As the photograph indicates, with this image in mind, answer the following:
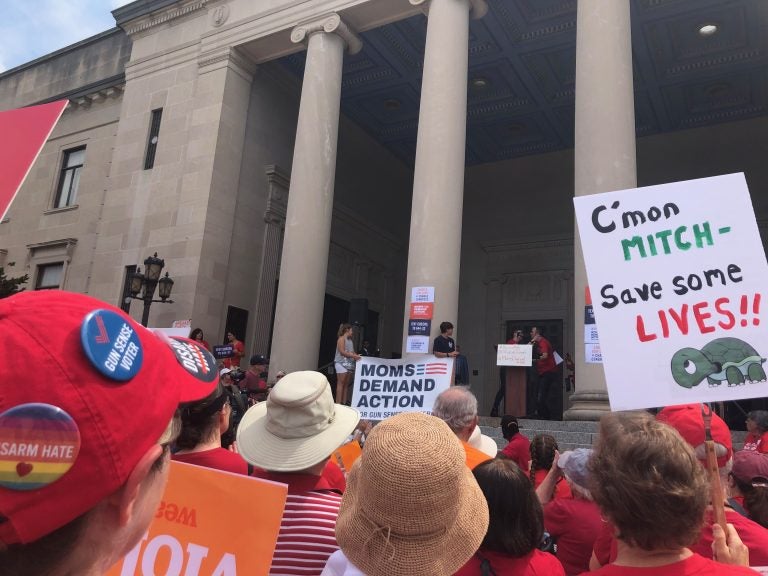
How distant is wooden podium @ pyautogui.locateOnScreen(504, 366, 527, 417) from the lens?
13164mm

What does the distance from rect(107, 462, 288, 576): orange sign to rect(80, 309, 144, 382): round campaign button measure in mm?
1235

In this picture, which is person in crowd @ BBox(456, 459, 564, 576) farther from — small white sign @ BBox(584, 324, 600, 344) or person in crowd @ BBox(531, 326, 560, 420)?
person in crowd @ BBox(531, 326, 560, 420)

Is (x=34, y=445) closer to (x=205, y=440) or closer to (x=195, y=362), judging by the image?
(x=195, y=362)

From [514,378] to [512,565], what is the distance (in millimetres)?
11182

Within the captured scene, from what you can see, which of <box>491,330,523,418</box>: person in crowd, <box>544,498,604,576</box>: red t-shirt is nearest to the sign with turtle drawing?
<box>544,498,604,576</box>: red t-shirt

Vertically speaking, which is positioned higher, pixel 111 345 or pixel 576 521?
pixel 111 345

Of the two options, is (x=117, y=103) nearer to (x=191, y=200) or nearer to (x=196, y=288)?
(x=191, y=200)

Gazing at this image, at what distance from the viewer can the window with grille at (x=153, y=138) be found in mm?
19219

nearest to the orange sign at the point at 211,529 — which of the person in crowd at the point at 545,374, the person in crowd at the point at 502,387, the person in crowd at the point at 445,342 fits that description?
the person in crowd at the point at 445,342

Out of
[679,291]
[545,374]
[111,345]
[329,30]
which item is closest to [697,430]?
[679,291]

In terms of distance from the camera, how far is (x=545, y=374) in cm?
1500

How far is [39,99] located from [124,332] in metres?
26.5

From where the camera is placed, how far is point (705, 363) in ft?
10.6

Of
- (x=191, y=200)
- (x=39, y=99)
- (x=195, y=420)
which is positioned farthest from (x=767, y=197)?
(x=39, y=99)
